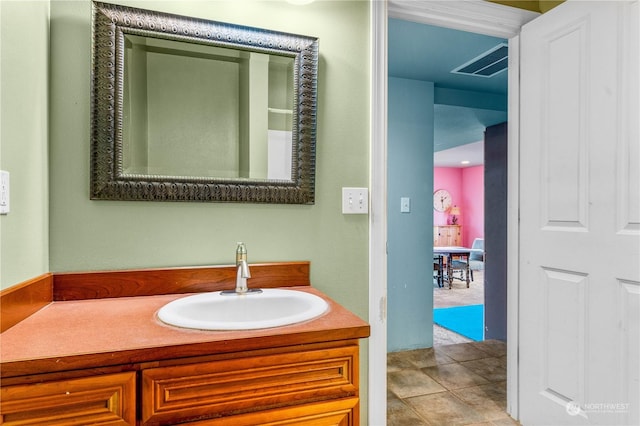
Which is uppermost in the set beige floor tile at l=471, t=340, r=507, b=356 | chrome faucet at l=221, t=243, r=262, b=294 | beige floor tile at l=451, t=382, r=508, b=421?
chrome faucet at l=221, t=243, r=262, b=294

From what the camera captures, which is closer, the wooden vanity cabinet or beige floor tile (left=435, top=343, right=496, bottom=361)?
the wooden vanity cabinet

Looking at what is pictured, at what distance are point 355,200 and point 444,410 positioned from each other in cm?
136

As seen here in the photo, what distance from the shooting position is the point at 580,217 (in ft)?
5.35

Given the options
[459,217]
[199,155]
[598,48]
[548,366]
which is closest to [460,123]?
[598,48]

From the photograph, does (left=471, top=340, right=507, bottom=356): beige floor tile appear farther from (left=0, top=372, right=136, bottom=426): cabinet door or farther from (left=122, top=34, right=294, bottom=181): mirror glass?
(left=0, top=372, right=136, bottom=426): cabinet door

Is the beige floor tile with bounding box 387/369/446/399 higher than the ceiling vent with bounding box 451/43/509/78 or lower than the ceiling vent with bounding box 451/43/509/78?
lower

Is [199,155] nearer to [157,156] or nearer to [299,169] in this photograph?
[157,156]

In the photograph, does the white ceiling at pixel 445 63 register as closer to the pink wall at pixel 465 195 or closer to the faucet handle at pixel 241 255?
the faucet handle at pixel 241 255

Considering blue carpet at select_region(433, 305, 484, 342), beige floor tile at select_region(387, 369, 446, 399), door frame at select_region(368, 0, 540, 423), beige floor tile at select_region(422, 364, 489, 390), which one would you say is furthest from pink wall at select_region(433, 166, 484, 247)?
door frame at select_region(368, 0, 540, 423)

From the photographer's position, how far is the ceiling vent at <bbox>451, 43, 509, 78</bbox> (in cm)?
262

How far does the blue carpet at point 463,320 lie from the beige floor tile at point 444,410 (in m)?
1.51

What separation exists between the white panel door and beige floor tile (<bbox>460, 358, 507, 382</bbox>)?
63 centimetres

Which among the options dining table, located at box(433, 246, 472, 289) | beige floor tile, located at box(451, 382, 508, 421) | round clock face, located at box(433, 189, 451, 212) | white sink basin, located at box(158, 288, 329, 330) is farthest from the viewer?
round clock face, located at box(433, 189, 451, 212)

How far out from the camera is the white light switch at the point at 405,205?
3.14 m
